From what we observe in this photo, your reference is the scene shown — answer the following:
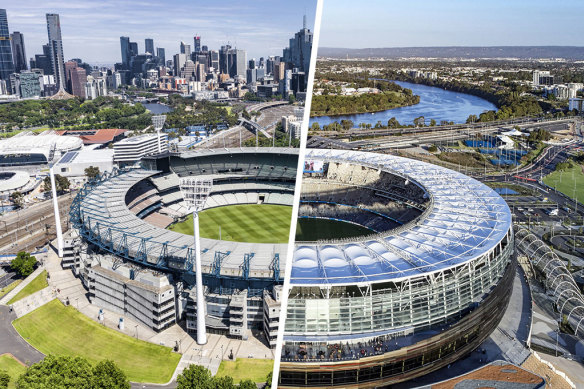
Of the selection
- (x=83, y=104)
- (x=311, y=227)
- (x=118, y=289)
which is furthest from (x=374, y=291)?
(x=83, y=104)

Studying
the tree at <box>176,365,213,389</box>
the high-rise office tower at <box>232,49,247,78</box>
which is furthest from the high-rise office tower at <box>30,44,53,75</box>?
the tree at <box>176,365,213,389</box>

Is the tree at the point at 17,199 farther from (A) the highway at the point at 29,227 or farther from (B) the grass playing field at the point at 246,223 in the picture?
(B) the grass playing field at the point at 246,223

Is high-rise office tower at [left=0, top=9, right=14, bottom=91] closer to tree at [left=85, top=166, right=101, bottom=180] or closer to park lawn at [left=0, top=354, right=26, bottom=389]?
tree at [left=85, top=166, right=101, bottom=180]

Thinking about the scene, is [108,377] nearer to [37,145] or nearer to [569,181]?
[569,181]

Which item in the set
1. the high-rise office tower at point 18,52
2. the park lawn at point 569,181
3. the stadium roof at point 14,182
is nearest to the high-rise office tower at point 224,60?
the high-rise office tower at point 18,52

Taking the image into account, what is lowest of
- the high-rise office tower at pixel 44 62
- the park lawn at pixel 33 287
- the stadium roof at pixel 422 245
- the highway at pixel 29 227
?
the highway at pixel 29 227

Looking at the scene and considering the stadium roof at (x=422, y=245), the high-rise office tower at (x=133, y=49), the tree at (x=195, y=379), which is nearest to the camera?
the stadium roof at (x=422, y=245)
